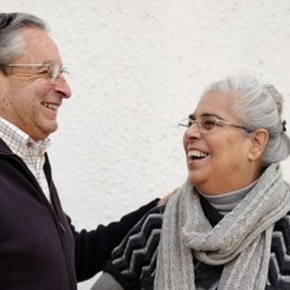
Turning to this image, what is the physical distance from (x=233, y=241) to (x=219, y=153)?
0.87 feet

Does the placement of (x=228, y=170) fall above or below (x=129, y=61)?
below

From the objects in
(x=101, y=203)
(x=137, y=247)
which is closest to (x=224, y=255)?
(x=137, y=247)

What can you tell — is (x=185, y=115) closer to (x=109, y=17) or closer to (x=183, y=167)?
(x=183, y=167)

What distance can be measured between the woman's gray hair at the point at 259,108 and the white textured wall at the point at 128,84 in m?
0.76

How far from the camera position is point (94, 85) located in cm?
292

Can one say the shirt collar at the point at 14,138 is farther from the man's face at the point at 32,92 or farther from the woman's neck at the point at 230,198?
the woman's neck at the point at 230,198

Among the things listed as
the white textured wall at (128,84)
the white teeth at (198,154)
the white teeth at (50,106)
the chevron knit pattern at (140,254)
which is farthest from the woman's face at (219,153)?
the white textured wall at (128,84)

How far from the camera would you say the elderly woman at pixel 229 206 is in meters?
2.09

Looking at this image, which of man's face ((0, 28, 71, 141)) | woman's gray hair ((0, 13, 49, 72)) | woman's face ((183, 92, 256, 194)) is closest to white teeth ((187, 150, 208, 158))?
woman's face ((183, 92, 256, 194))

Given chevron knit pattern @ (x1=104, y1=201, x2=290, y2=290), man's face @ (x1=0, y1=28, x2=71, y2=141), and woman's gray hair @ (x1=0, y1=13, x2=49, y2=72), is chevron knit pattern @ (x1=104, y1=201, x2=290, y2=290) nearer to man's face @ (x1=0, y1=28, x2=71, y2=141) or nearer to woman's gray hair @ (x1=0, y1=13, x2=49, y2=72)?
man's face @ (x1=0, y1=28, x2=71, y2=141)

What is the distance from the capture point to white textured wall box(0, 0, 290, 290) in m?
2.90

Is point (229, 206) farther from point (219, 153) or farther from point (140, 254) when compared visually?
point (140, 254)

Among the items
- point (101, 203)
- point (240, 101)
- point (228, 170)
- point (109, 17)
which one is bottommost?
point (101, 203)

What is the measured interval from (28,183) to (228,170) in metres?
0.62
